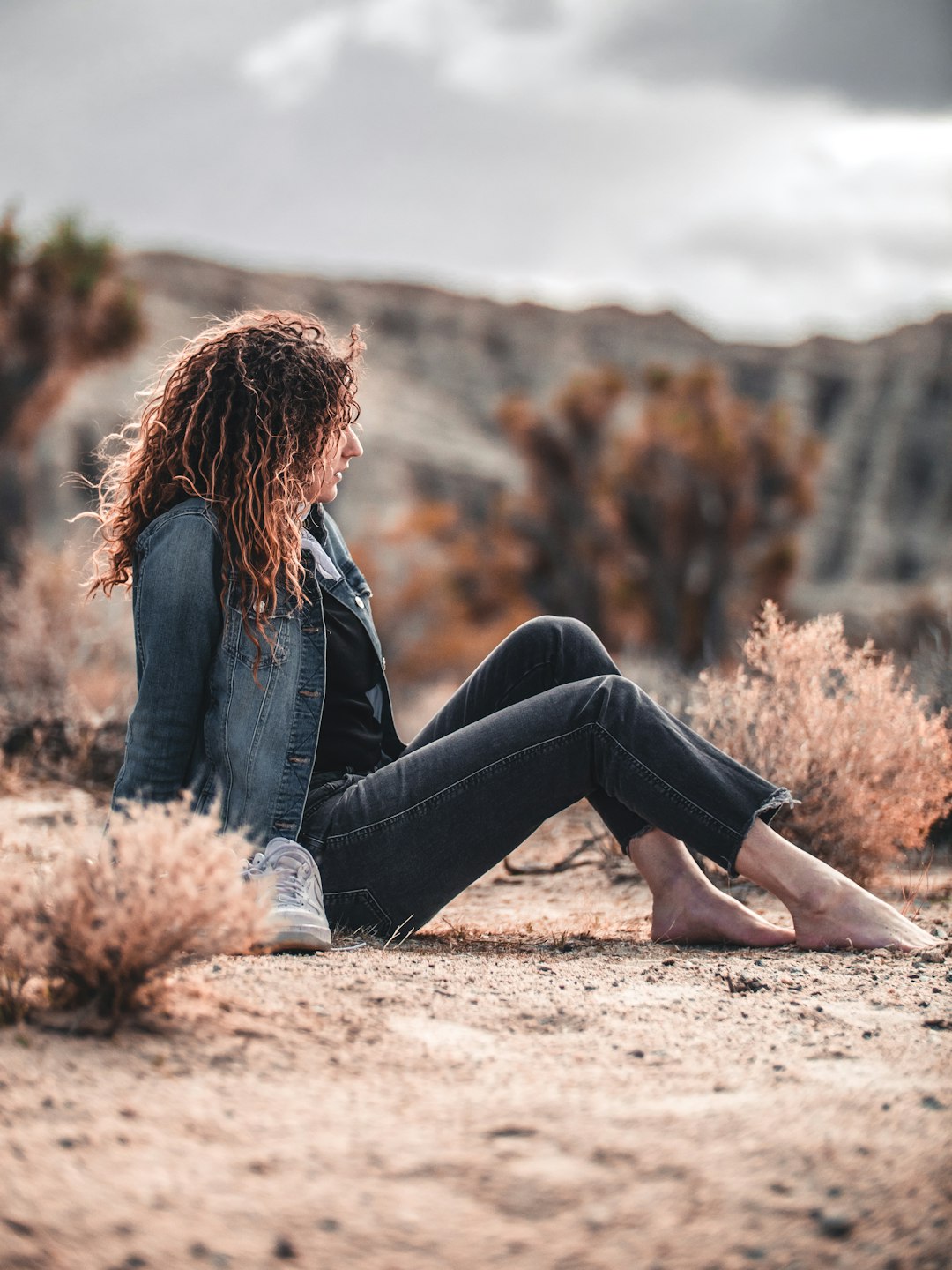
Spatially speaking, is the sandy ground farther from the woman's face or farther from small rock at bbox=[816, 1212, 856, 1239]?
the woman's face

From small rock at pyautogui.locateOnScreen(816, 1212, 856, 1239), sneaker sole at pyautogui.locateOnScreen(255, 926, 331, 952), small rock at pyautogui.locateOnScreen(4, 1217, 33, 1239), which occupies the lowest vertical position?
small rock at pyautogui.locateOnScreen(4, 1217, 33, 1239)

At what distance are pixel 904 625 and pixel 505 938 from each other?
11021 millimetres

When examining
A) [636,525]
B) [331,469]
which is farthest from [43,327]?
[331,469]

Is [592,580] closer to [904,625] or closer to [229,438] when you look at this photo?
[904,625]

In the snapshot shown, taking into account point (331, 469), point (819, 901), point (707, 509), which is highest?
point (707, 509)

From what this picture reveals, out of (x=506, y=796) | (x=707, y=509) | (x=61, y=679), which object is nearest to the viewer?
(x=506, y=796)

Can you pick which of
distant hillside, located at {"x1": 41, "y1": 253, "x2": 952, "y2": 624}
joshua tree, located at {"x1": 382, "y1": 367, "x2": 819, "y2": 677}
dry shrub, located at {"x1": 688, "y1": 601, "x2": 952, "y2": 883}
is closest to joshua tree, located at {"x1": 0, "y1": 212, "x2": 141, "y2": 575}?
joshua tree, located at {"x1": 382, "y1": 367, "x2": 819, "y2": 677}

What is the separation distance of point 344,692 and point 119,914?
116cm

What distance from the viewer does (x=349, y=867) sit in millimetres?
2803

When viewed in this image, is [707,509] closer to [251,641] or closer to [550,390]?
[251,641]

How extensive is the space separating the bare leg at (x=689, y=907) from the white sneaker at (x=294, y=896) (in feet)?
2.92

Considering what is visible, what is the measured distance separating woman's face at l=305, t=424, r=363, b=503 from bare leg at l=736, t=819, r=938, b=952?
1336mm

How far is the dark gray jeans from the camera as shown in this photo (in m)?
2.77

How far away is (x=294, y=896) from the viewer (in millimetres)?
2572
